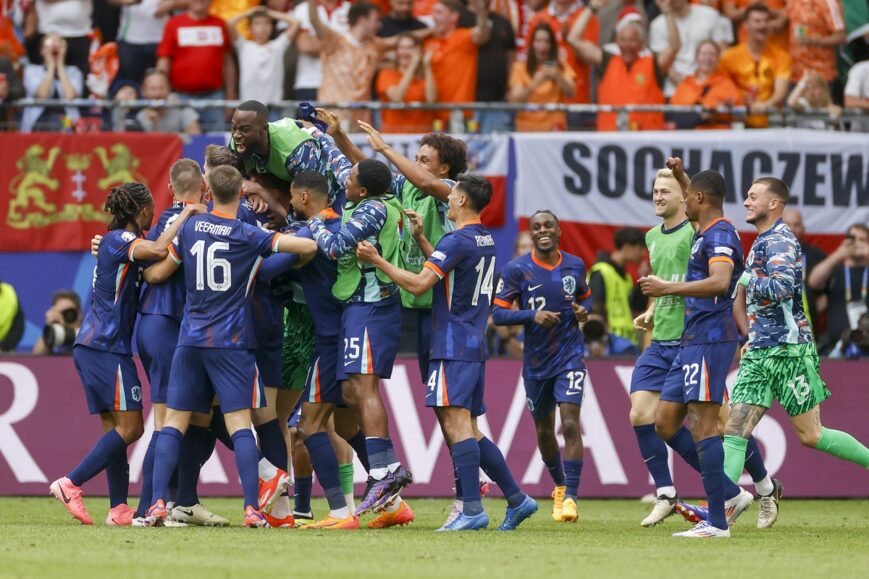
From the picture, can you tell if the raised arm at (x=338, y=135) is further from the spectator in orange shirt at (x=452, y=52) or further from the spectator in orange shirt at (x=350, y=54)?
the spectator in orange shirt at (x=452, y=52)

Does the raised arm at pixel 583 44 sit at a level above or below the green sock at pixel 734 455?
above

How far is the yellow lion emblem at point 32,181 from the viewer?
53.5ft

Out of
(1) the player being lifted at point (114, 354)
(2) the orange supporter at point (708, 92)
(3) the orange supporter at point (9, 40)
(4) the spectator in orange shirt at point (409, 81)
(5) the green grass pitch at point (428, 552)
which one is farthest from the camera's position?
(2) the orange supporter at point (708, 92)

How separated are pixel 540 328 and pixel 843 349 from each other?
16.7 feet

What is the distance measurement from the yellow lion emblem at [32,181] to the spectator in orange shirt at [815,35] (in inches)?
341

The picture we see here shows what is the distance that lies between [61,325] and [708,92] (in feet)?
25.9

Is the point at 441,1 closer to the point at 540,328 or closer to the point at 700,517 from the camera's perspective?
the point at 540,328

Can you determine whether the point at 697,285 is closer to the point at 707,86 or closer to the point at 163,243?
the point at 163,243

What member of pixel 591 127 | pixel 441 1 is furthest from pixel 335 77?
pixel 591 127

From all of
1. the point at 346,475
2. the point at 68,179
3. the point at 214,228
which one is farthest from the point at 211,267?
the point at 68,179

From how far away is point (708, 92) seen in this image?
1784cm

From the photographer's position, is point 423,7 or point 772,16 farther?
point 423,7

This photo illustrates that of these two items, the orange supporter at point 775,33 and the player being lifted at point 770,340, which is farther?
the orange supporter at point 775,33

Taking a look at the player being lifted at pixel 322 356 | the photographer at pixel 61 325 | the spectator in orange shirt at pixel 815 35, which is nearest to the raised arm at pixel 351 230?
the player being lifted at pixel 322 356
